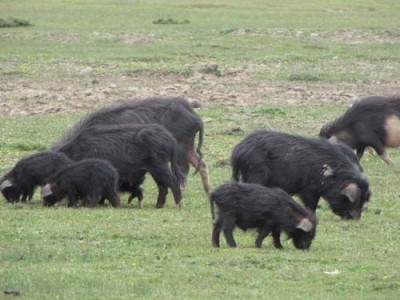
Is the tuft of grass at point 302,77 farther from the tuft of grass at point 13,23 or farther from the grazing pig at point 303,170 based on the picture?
the grazing pig at point 303,170

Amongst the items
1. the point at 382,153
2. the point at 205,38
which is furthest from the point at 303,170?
the point at 205,38

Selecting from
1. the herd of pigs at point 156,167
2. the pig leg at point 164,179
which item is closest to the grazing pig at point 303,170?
the herd of pigs at point 156,167

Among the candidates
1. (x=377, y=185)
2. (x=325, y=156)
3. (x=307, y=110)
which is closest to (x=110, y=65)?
(x=307, y=110)

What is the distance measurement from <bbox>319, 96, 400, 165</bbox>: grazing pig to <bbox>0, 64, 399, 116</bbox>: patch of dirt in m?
6.68

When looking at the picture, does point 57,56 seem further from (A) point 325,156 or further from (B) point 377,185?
(A) point 325,156

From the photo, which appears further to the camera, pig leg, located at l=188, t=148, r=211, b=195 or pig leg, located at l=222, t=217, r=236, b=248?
pig leg, located at l=188, t=148, r=211, b=195

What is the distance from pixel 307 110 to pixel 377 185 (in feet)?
24.6

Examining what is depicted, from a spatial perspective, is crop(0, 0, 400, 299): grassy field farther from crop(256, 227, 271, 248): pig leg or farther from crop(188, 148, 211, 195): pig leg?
crop(188, 148, 211, 195): pig leg

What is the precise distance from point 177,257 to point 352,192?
142 inches

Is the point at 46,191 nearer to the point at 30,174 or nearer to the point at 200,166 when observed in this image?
the point at 30,174

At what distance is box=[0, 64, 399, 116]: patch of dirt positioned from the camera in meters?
26.5

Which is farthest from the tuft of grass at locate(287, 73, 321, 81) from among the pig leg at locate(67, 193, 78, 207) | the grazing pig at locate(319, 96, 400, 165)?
the pig leg at locate(67, 193, 78, 207)

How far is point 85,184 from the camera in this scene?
15539 millimetres

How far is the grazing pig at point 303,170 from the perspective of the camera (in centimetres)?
1525
